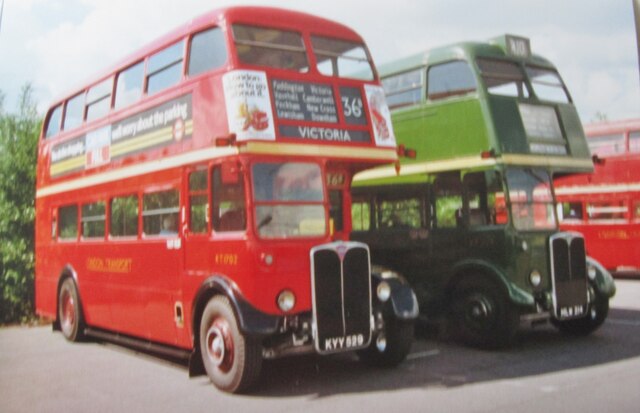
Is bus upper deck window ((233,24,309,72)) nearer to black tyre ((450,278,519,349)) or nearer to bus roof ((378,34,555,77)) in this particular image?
bus roof ((378,34,555,77))

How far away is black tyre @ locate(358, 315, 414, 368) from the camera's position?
7.64 metres

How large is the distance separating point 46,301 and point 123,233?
3.24 m

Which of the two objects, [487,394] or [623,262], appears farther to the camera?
[623,262]

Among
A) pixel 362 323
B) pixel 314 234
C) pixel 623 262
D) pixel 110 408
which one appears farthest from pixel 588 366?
pixel 623 262

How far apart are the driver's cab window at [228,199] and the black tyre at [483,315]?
368 cm

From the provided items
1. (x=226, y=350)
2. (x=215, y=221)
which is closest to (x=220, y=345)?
(x=226, y=350)

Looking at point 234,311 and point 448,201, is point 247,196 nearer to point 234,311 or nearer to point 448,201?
point 234,311

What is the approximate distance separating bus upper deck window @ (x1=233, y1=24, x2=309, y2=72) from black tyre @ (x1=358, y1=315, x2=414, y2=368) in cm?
287

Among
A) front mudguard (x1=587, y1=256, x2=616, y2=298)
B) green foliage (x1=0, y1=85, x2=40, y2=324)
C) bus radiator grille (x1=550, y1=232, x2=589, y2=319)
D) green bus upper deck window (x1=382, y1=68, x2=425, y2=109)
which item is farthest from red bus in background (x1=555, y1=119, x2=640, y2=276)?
green foliage (x1=0, y1=85, x2=40, y2=324)

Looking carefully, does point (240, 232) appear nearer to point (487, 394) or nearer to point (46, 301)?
point (487, 394)

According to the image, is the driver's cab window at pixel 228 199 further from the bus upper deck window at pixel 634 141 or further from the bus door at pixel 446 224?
the bus upper deck window at pixel 634 141

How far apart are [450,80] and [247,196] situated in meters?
4.47

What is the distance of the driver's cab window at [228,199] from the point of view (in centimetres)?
692

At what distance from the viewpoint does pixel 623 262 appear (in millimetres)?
17109
